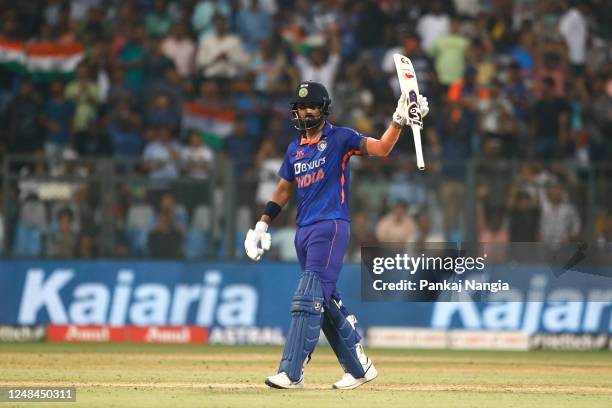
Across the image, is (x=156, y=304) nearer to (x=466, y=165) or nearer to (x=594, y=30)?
(x=466, y=165)

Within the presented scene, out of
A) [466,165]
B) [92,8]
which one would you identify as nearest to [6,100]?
[92,8]

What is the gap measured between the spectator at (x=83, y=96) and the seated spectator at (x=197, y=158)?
1.65 m

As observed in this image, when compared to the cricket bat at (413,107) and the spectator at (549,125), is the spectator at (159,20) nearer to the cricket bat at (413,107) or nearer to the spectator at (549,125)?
the spectator at (549,125)

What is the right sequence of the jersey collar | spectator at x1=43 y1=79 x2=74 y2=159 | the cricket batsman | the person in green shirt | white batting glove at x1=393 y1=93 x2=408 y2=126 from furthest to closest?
the person in green shirt, spectator at x1=43 y1=79 x2=74 y2=159, the jersey collar, the cricket batsman, white batting glove at x1=393 y1=93 x2=408 y2=126

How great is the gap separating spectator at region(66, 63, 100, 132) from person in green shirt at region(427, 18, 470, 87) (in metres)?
5.04

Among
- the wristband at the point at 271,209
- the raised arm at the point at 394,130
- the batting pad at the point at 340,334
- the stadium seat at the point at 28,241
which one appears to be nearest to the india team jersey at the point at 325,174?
the raised arm at the point at 394,130

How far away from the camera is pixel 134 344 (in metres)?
17.3

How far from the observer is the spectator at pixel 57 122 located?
19516 millimetres

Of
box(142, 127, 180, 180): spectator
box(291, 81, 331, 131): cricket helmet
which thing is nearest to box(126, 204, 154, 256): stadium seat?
box(142, 127, 180, 180): spectator

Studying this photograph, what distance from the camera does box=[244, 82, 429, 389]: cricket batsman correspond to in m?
9.86

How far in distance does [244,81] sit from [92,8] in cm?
310

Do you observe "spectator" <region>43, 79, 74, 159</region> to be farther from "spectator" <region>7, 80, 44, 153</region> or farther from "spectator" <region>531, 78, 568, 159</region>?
"spectator" <region>531, 78, 568, 159</region>

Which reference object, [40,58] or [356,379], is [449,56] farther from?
[356,379]

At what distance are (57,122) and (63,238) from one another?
118 inches
